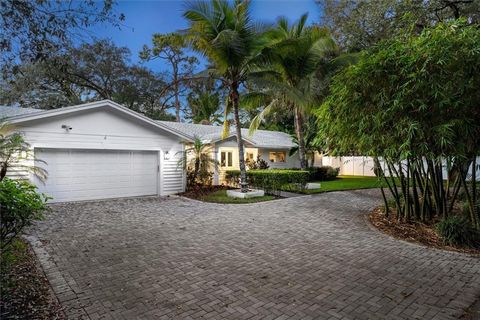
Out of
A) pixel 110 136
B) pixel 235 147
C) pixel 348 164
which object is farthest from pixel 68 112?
pixel 348 164

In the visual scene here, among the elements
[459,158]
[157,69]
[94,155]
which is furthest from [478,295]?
[157,69]

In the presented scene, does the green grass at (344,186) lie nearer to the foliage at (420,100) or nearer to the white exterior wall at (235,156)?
the white exterior wall at (235,156)

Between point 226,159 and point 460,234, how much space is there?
41.6ft

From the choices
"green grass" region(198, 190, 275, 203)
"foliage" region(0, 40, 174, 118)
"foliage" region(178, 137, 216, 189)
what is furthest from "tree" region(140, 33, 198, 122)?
"green grass" region(198, 190, 275, 203)

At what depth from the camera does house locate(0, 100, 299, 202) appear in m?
10.2

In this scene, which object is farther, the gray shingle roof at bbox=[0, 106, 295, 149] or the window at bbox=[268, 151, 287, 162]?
the window at bbox=[268, 151, 287, 162]

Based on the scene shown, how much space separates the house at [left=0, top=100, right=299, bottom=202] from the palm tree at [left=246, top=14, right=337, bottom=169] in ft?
14.9

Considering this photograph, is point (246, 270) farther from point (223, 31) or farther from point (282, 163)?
point (282, 163)

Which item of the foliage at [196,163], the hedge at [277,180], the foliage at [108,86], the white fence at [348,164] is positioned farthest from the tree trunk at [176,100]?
the hedge at [277,180]

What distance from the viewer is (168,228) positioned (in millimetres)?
7188

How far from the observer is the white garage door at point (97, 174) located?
10469mm

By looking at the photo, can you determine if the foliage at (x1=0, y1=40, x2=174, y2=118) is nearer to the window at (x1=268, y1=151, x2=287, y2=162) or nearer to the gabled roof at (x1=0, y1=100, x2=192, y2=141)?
the gabled roof at (x1=0, y1=100, x2=192, y2=141)

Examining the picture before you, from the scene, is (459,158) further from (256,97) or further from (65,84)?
(65,84)

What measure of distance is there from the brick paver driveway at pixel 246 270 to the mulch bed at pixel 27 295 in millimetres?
151
